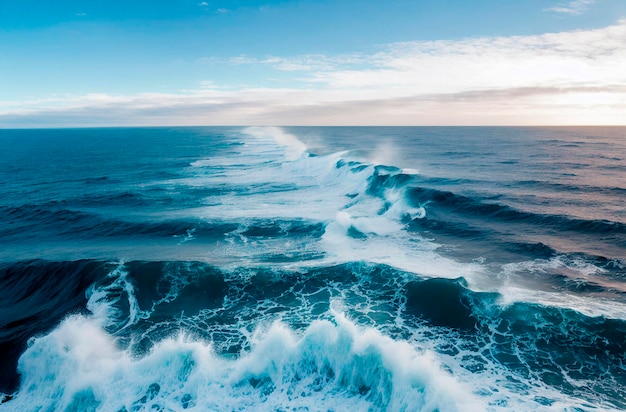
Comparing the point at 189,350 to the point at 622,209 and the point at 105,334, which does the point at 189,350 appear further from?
the point at 622,209

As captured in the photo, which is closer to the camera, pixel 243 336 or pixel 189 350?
pixel 189 350

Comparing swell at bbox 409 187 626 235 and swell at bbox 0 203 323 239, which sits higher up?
swell at bbox 409 187 626 235

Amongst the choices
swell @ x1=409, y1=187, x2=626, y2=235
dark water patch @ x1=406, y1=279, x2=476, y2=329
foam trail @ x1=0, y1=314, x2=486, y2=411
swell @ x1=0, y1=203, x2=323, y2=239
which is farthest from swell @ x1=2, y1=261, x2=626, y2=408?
swell @ x1=409, y1=187, x2=626, y2=235

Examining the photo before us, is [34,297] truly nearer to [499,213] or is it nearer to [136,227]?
[136,227]

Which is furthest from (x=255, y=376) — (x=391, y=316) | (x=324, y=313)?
(x=391, y=316)

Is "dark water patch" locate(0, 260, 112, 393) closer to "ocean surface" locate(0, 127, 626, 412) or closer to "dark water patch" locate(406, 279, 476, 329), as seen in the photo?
"ocean surface" locate(0, 127, 626, 412)

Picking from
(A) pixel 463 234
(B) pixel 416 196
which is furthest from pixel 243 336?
(B) pixel 416 196

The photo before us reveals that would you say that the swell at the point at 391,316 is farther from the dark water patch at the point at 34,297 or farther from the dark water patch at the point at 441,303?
the dark water patch at the point at 34,297
